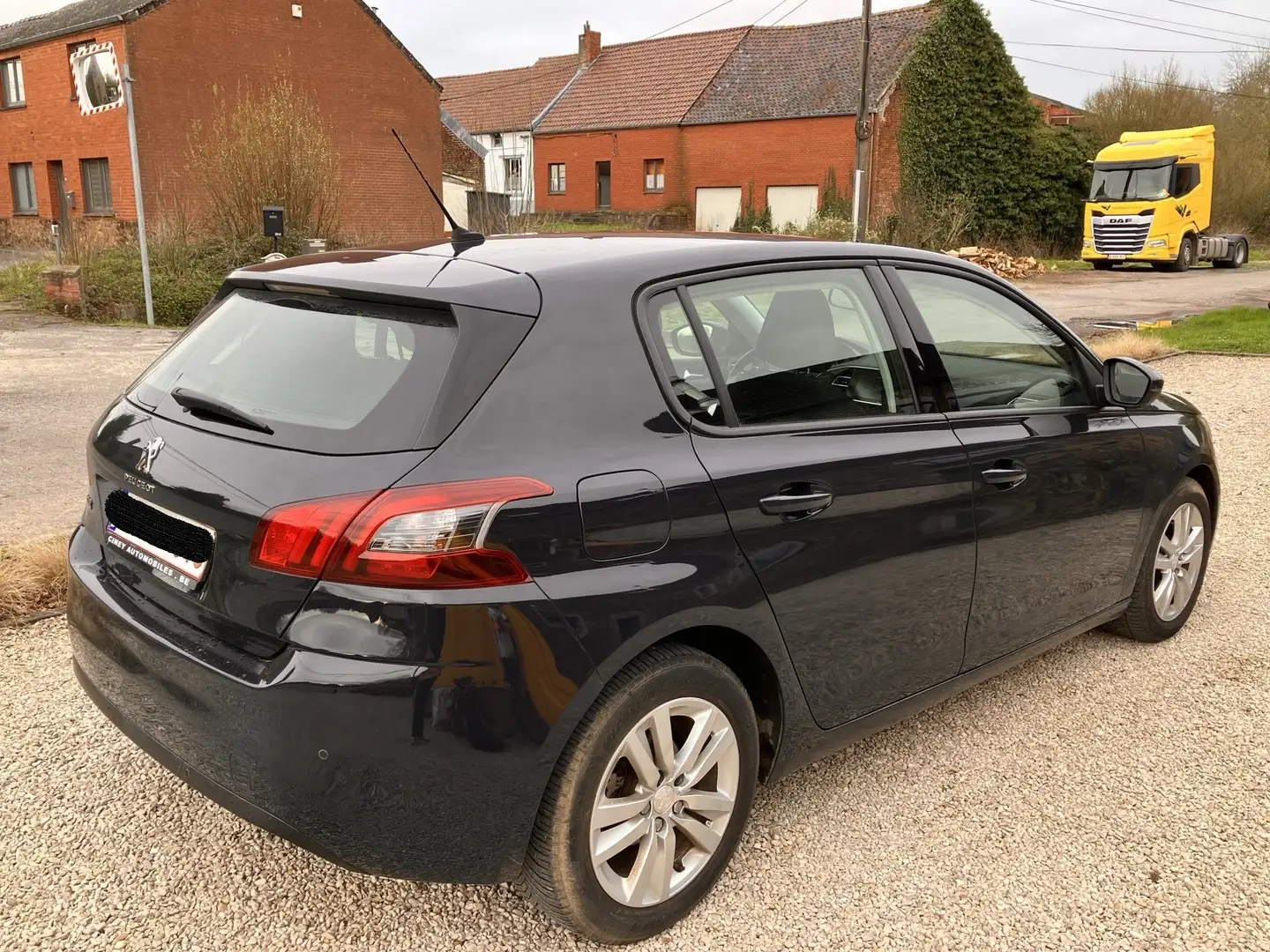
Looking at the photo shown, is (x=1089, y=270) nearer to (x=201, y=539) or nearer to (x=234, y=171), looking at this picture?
(x=234, y=171)

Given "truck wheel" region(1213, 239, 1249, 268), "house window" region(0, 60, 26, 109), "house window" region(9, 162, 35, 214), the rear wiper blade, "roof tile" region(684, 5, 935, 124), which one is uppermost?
"roof tile" region(684, 5, 935, 124)

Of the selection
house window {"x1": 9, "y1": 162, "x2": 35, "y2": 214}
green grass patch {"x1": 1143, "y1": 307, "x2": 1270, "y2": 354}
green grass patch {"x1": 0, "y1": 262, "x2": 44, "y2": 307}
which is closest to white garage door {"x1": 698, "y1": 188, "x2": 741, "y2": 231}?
house window {"x1": 9, "y1": 162, "x2": 35, "y2": 214}

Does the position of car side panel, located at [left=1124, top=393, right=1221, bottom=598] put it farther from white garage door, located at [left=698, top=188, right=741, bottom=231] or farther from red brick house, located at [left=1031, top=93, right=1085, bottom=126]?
red brick house, located at [left=1031, top=93, right=1085, bottom=126]

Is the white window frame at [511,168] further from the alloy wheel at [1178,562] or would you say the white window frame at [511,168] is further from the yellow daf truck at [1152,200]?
the alloy wheel at [1178,562]

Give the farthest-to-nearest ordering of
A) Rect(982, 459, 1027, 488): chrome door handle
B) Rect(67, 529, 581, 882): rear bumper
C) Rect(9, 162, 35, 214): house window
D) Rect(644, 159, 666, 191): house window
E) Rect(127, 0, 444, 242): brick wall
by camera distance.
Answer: Rect(644, 159, 666, 191): house window, Rect(9, 162, 35, 214): house window, Rect(127, 0, 444, 242): brick wall, Rect(982, 459, 1027, 488): chrome door handle, Rect(67, 529, 581, 882): rear bumper

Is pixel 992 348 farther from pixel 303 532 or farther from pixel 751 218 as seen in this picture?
pixel 751 218

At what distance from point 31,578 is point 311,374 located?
274 centimetres

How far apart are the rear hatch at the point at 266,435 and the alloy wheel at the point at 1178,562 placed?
3186 mm

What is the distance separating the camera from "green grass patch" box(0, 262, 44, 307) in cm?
1758

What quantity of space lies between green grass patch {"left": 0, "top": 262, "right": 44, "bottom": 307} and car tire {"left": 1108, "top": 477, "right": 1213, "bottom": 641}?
58.5 ft

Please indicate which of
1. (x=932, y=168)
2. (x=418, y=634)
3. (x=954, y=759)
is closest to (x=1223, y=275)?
(x=932, y=168)

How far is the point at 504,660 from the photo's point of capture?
2.19 metres

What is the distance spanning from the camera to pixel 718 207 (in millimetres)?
42500

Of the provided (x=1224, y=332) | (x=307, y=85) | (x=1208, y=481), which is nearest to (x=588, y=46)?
(x=307, y=85)
